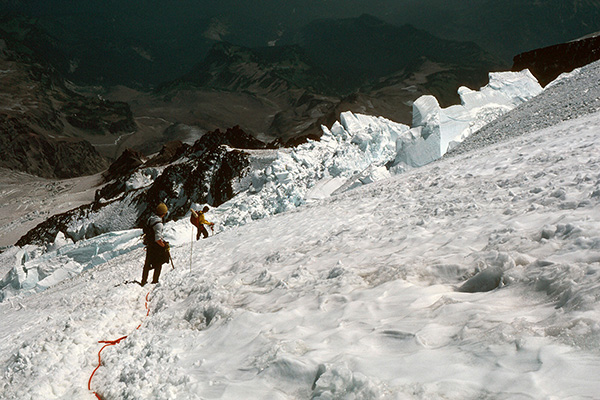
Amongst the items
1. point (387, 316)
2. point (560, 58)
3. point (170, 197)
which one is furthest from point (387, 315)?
point (560, 58)

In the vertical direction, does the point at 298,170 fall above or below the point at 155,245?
above

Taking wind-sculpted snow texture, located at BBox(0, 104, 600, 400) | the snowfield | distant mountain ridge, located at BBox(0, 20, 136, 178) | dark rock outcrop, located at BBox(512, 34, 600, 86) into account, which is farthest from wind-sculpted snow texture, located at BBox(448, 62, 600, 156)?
distant mountain ridge, located at BBox(0, 20, 136, 178)

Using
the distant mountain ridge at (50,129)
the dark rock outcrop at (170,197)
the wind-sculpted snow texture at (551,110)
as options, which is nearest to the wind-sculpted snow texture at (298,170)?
the dark rock outcrop at (170,197)

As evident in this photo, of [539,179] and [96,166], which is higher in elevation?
[96,166]

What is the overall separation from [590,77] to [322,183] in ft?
51.6

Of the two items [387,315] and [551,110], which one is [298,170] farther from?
[387,315]

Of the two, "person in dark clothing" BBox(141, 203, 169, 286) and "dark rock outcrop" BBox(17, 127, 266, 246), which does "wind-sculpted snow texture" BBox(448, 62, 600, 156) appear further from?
"dark rock outcrop" BBox(17, 127, 266, 246)

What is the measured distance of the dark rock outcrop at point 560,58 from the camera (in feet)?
207

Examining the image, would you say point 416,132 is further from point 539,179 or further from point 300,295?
point 300,295

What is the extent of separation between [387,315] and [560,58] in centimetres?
8341

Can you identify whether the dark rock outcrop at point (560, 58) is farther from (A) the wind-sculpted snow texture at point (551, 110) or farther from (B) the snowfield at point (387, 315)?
(B) the snowfield at point (387, 315)

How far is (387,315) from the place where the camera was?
13.7 ft

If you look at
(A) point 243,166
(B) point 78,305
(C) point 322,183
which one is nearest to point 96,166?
(A) point 243,166

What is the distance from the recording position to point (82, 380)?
15.3 ft
